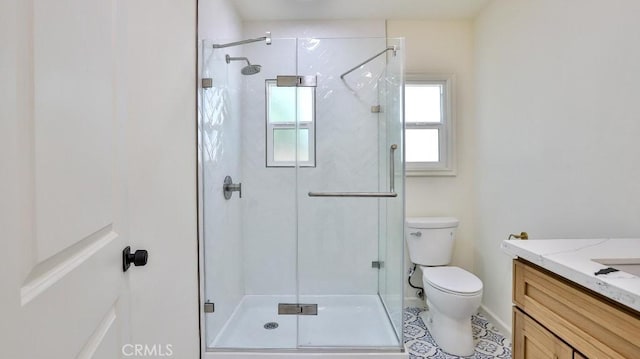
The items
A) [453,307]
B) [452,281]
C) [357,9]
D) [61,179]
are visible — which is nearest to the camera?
[61,179]

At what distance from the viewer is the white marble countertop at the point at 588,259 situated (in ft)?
2.40

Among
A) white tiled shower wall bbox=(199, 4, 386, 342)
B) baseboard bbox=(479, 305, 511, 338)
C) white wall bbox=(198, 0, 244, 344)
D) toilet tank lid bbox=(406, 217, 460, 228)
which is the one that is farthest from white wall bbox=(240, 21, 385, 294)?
baseboard bbox=(479, 305, 511, 338)

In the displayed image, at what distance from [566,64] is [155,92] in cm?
200

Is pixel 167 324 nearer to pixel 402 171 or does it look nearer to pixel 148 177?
pixel 148 177

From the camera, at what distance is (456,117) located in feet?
8.28

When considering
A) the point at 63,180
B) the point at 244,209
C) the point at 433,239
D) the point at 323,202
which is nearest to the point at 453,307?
the point at 433,239

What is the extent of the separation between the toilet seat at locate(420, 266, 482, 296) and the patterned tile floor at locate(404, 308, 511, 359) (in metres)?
0.41

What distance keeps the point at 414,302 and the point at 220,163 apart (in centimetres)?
188

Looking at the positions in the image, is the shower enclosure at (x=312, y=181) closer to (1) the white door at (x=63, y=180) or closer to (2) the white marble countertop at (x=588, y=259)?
(2) the white marble countertop at (x=588, y=259)

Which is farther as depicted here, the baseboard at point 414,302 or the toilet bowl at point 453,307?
the baseboard at point 414,302

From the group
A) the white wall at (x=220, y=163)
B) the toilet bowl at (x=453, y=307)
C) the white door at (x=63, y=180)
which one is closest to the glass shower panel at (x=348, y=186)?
the toilet bowl at (x=453, y=307)

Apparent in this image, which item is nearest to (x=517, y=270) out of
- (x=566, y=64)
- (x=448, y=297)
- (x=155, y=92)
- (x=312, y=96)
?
(x=448, y=297)

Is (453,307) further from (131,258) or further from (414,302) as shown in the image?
(131,258)

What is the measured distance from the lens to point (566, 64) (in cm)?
159
